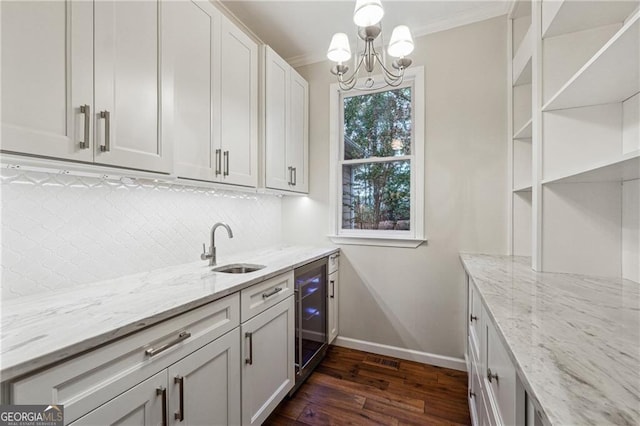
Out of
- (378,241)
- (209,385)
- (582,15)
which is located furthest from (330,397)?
(582,15)

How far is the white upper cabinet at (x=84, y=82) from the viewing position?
903 mm

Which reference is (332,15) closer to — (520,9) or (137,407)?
(520,9)

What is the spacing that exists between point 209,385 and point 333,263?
153 cm

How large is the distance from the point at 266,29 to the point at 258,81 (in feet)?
2.13

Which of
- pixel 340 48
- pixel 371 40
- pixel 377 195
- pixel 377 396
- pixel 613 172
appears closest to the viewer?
pixel 613 172

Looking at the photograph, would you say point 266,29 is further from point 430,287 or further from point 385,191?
point 430,287

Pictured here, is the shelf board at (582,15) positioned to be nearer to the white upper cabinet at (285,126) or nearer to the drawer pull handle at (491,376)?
the drawer pull handle at (491,376)

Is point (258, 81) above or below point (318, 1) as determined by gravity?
below

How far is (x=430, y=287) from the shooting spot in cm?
238

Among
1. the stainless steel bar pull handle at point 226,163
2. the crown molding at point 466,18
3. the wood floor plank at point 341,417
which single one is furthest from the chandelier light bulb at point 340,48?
the wood floor plank at point 341,417

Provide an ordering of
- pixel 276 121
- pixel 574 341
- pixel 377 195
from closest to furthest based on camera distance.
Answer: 1. pixel 574 341
2. pixel 276 121
3. pixel 377 195

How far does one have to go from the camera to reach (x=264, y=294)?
1.60m

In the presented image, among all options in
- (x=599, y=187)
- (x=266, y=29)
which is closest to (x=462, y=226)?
(x=599, y=187)

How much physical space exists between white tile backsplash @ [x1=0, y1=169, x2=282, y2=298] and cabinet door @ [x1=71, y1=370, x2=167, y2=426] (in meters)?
0.71
